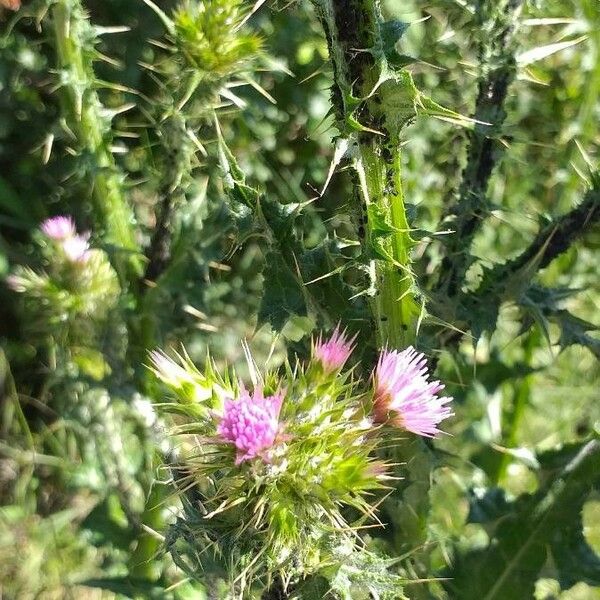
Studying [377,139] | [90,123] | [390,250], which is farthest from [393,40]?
→ [90,123]

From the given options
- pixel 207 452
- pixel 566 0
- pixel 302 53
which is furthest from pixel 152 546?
pixel 566 0

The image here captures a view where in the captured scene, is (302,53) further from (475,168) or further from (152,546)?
(152,546)

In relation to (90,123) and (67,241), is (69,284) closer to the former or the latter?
(67,241)

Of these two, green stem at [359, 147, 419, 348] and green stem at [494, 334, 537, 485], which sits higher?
green stem at [359, 147, 419, 348]

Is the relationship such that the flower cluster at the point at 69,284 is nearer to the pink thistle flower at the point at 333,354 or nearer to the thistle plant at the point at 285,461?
the thistle plant at the point at 285,461

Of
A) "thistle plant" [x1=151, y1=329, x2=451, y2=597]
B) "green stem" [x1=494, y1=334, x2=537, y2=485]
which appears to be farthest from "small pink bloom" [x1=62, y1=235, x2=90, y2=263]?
"green stem" [x1=494, y1=334, x2=537, y2=485]

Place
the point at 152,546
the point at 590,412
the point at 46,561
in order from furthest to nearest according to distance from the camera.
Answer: the point at 590,412
the point at 46,561
the point at 152,546

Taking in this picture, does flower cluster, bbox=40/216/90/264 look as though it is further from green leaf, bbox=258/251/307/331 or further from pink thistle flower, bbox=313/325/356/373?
pink thistle flower, bbox=313/325/356/373
